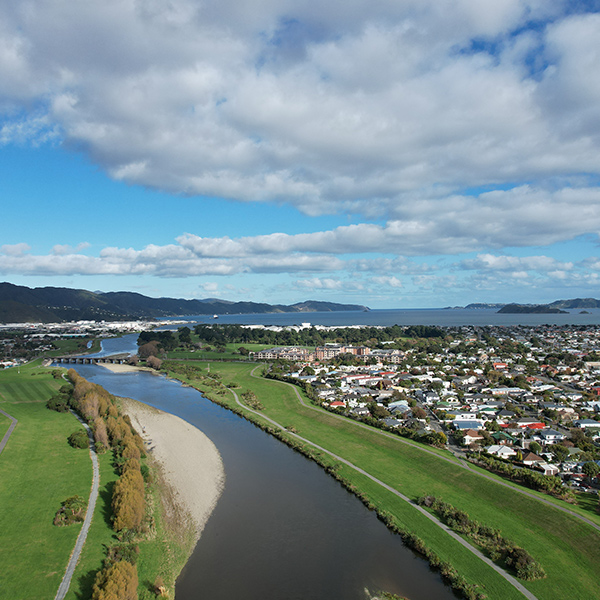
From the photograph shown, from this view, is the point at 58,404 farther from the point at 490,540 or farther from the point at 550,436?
the point at 550,436

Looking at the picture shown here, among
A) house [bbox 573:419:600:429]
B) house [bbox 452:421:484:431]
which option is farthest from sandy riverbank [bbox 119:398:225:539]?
house [bbox 573:419:600:429]

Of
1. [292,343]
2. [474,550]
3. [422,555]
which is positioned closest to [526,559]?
[474,550]

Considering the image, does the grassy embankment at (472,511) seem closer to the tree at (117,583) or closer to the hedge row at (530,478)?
the hedge row at (530,478)

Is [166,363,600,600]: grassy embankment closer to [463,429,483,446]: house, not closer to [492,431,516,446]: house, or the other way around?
[463,429,483,446]: house

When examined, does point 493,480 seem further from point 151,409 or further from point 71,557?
point 151,409

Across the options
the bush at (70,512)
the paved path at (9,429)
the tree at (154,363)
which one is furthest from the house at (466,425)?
the tree at (154,363)

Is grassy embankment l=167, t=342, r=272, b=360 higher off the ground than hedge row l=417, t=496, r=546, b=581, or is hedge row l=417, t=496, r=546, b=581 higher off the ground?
grassy embankment l=167, t=342, r=272, b=360
